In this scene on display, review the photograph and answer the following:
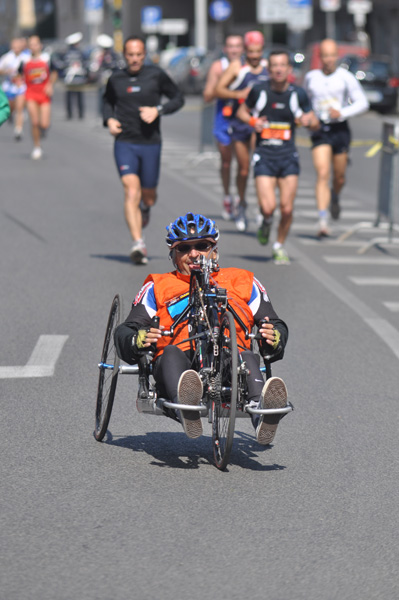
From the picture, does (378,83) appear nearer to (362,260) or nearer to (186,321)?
(362,260)

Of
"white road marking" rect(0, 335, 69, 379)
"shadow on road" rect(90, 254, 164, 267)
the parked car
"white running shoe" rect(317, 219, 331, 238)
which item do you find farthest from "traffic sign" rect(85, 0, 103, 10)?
"white road marking" rect(0, 335, 69, 379)

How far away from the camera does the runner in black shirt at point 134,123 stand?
1202 centimetres

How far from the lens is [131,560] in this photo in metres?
4.64

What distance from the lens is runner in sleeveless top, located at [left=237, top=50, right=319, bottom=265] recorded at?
12.2 m

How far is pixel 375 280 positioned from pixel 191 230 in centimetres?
595

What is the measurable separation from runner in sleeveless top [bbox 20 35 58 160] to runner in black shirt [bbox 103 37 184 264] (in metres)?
10.8

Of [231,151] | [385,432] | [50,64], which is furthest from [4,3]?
[385,432]

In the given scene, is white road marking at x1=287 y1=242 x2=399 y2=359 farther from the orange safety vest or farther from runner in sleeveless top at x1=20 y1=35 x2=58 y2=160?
runner in sleeveless top at x1=20 y1=35 x2=58 y2=160

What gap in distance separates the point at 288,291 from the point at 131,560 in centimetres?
650


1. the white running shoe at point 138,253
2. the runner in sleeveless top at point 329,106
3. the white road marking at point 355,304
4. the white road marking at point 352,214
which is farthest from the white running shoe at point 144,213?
the white road marking at point 352,214

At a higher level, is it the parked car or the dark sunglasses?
the dark sunglasses

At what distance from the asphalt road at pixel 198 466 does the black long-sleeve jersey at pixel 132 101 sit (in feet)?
3.90

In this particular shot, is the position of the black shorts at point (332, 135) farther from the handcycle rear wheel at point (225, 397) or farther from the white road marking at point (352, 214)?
the handcycle rear wheel at point (225, 397)

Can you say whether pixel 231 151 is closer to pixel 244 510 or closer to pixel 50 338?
pixel 50 338
